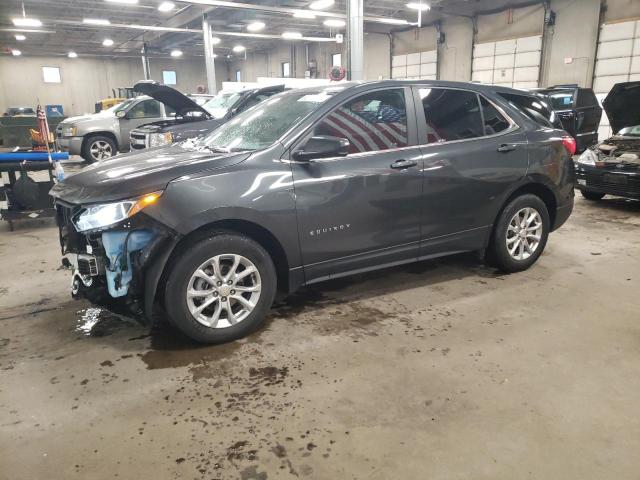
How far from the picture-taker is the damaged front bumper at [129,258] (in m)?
2.68

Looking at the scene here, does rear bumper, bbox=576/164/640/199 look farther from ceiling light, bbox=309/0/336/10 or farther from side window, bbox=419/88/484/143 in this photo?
ceiling light, bbox=309/0/336/10

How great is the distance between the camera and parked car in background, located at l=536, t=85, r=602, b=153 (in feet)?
35.7

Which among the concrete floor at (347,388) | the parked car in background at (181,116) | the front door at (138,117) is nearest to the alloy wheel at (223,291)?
the concrete floor at (347,388)

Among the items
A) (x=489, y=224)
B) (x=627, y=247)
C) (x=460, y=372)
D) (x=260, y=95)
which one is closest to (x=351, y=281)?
(x=489, y=224)

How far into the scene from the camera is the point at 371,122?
3381mm

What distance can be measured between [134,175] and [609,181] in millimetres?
6394

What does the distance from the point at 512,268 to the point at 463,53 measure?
1547 centimetres

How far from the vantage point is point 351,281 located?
4074 mm

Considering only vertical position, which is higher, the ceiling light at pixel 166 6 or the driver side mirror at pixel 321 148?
the ceiling light at pixel 166 6

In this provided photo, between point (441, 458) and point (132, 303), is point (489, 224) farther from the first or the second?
point (132, 303)

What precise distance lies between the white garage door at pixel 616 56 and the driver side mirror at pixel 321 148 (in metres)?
12.7

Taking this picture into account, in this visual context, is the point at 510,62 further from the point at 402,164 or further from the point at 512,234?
the point at 402,164

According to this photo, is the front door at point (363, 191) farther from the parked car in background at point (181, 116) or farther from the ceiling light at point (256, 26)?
the ceiling light at point (256, 26)

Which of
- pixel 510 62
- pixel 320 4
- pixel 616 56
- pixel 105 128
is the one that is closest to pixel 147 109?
pixel 105 128
